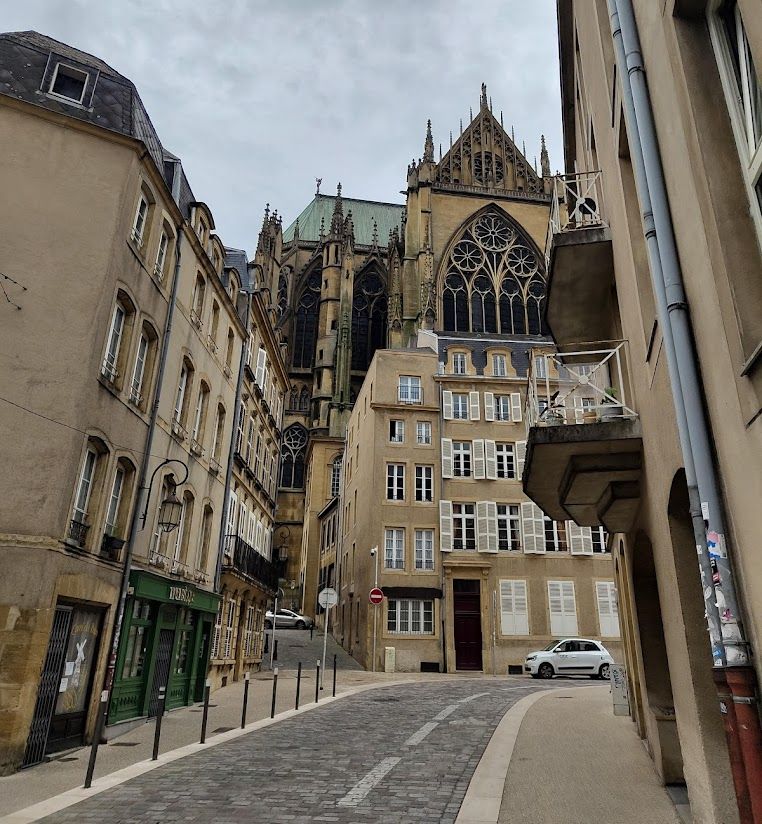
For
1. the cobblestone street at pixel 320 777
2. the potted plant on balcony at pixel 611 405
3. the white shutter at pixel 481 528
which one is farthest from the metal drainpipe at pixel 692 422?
the white shutter at pixel 481 528

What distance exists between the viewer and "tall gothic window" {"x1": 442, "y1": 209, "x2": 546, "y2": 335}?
47.9 metres

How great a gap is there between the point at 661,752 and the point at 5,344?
982 cm

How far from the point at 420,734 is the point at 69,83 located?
12.7m

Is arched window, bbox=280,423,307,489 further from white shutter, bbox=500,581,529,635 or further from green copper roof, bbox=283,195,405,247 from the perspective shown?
white shutter, bbox=500,581,529,635

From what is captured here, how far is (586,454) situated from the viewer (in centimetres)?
711

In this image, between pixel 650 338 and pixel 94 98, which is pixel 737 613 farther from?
pixel 94 98

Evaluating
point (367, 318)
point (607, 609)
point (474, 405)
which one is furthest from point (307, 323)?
point (607, 609)

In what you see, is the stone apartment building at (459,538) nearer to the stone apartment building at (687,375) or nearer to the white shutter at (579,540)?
the white shutter at (579,540)

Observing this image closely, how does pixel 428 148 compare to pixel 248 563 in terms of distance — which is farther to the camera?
pixel 428 148

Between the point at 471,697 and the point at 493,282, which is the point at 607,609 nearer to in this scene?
the point at 471,697

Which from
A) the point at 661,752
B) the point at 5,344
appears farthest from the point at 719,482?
the point at 5,344

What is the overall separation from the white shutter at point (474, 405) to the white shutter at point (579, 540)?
6.00 meters

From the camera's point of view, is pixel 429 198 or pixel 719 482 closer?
pixel 719 482

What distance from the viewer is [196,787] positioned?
7.10 m
